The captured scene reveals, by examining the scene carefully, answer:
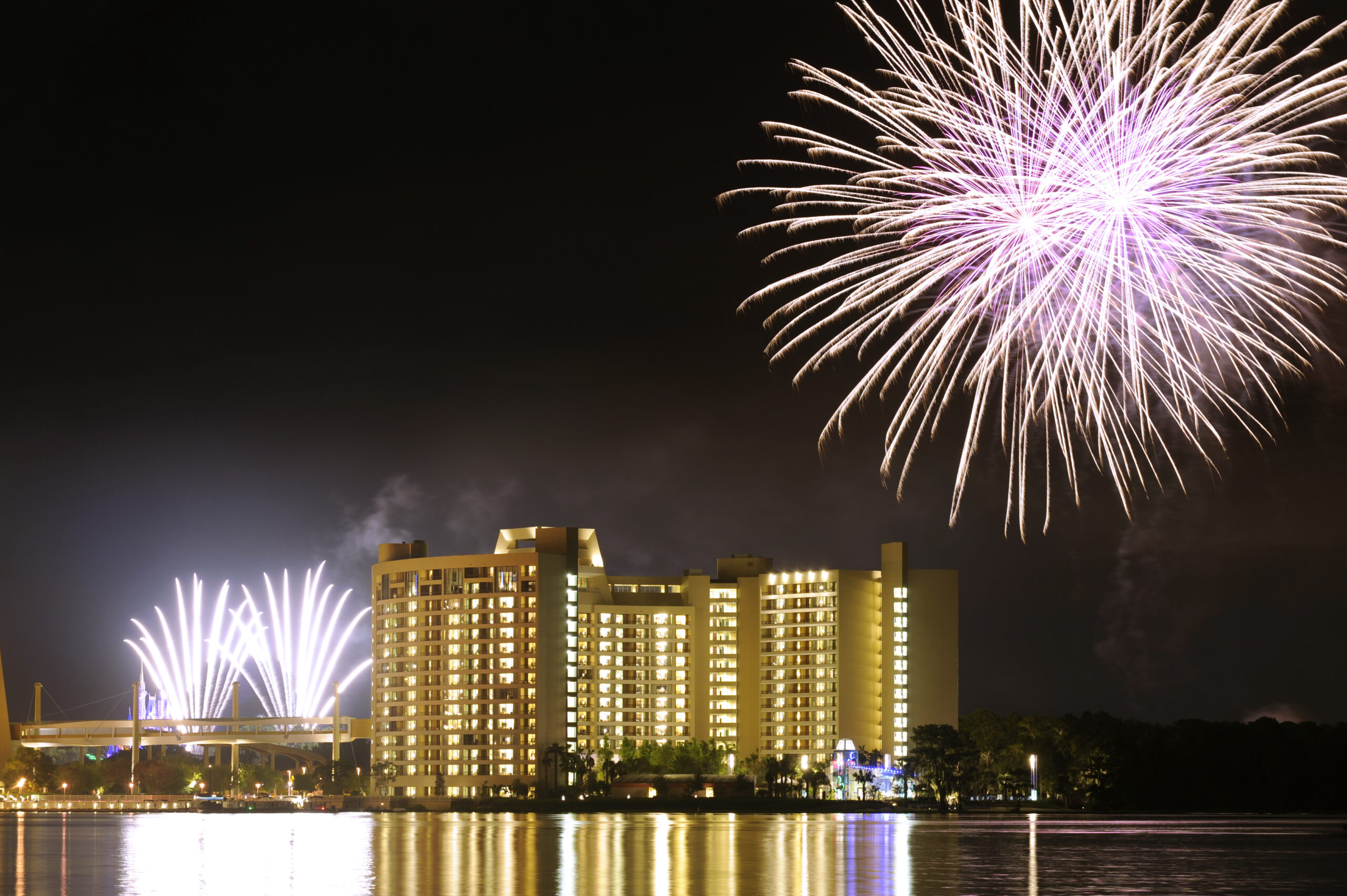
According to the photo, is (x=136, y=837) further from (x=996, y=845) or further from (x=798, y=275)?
(x=798, y=275)

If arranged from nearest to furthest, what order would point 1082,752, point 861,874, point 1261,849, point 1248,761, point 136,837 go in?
point 861,874 → point 1261,849 → point 136,837 → point 1248,761 → point 1082,752

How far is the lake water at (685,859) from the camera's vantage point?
176 feet

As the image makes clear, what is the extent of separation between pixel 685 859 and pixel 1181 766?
313 ft

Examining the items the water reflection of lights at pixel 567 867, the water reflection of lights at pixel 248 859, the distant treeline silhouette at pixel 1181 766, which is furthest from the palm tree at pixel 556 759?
the water reflection of lights at pixel 567 867

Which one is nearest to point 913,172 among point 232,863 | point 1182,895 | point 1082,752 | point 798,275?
point 798,275

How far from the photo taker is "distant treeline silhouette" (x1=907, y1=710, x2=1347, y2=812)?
14838 centimetres

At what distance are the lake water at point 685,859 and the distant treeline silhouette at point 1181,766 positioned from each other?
997 inches

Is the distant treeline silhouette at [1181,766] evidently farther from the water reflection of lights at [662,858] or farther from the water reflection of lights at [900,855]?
the water reflection of lights at [662,858]

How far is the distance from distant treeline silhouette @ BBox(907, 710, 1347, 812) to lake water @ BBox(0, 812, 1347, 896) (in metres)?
25.3

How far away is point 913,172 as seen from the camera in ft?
175

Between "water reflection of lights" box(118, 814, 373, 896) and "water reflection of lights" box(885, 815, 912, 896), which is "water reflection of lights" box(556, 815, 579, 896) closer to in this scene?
"water reflection of lights" box(118, 814, 373, 896)

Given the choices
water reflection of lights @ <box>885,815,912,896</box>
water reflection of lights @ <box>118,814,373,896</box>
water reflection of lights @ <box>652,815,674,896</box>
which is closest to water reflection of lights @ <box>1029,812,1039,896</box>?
water reflection of lights @ <box>885,815,912,896</box>

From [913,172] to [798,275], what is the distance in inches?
223

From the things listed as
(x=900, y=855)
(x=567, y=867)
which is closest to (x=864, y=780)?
(x=900, y=855)
